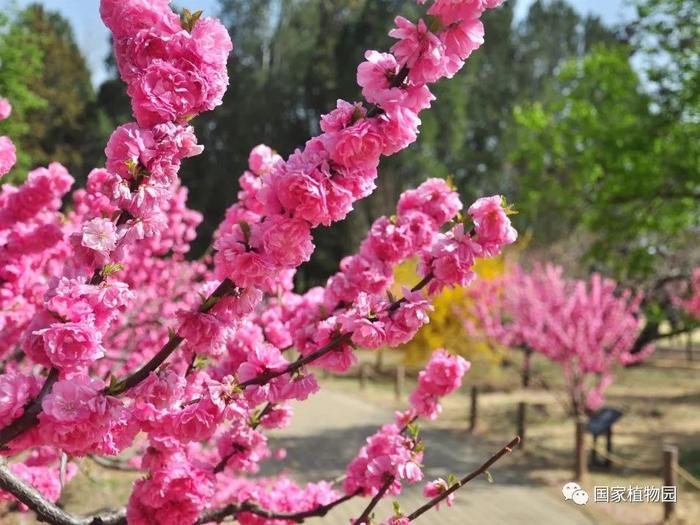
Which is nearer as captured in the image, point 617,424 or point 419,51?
point 419,51

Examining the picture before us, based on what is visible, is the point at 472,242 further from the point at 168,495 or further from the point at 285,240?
the point at 168,495

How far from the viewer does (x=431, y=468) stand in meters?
9.38

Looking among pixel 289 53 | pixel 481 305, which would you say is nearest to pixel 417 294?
pixel 481 305

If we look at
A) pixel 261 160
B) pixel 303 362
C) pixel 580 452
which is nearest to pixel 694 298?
pixel 580 452

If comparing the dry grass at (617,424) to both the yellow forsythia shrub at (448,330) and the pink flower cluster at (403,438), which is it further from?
the pink flower cluster at (403,438)

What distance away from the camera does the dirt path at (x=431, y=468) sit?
23.3 feet

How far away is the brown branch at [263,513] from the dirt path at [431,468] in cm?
432

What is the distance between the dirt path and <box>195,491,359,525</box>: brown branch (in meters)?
4.32

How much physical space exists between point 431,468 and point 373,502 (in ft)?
24.6

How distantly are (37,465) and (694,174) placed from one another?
9.89 meters

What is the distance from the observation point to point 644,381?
58.6 ft

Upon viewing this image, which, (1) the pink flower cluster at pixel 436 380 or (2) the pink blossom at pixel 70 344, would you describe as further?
(1) the pink flower cluster at pixel 436 380

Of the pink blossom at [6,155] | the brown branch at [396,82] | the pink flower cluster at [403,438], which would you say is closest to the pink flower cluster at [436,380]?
the pink flower cluster at [403,438]

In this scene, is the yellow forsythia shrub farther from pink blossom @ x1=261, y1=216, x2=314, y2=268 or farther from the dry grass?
pink blossom @ x1=261, y1=216, x2=314, y2=268
